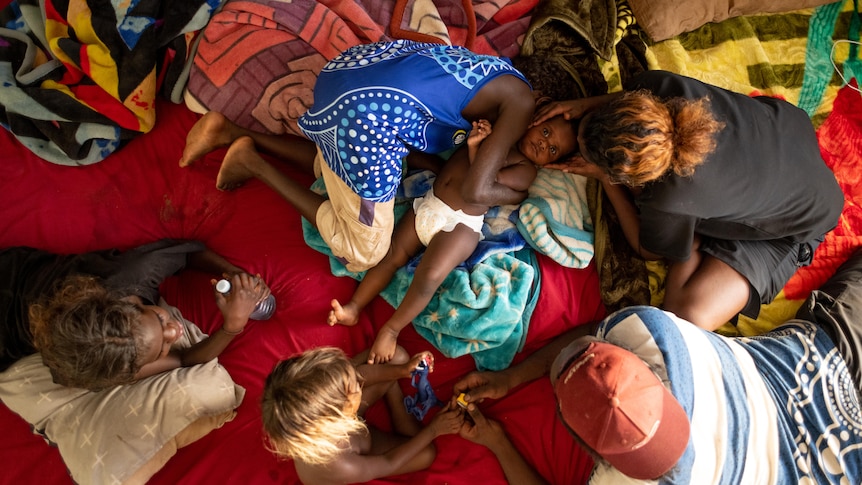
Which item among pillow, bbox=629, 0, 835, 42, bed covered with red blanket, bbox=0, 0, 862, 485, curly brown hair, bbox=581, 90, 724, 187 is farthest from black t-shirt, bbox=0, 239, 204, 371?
pillow, bbox=629, 0, 835, 42

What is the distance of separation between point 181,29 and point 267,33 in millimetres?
310

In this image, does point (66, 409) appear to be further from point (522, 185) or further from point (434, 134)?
point (522, 185)

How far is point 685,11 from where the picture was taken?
6.70 feet

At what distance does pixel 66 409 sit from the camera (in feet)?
5.59

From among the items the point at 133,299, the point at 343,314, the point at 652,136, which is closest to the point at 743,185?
the point at 652,136

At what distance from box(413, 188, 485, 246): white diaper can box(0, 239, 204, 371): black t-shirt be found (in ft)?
2.68

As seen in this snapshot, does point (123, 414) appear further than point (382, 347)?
No

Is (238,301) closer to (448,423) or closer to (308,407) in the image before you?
(308,407)

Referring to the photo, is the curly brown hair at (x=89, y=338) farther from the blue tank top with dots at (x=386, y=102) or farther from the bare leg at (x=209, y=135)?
the blue tank top with dots at (x=386, y=102)

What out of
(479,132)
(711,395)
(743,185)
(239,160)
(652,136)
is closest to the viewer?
(711,395)

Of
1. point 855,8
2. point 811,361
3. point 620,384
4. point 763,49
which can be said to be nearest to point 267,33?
point 620,384

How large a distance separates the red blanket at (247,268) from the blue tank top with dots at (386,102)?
1.40 feet

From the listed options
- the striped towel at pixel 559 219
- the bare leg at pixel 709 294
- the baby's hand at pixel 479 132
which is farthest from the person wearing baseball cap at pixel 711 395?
the baby's hand at pixel 479 132

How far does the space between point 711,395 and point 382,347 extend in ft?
3.12
